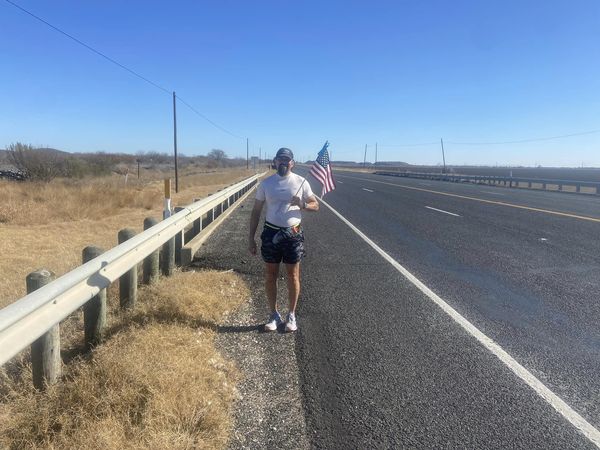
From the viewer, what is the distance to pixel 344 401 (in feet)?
12.1

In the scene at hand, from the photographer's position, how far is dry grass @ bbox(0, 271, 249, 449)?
9.72ft

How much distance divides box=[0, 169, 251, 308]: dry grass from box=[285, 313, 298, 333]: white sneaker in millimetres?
4021

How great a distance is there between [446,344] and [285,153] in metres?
2.47

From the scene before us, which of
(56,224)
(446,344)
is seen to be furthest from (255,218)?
(56,224)

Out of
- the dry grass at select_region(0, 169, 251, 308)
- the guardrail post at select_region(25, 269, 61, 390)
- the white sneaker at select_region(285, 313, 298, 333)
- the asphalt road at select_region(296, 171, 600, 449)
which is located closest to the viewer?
the asphalt road at select_region(296, 171, 600, 449)

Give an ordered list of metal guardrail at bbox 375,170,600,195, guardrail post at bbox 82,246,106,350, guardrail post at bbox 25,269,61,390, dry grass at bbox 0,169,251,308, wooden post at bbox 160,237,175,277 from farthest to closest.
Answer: metal guardrail at bbox 375,170,600,195 → dry grass at bbox 0,169,251,308 → wooden post at bbox 160,237,175,277 → guardrail post at bbox 82,246,106,350 → guardrail post at bbox 25,269,61,390

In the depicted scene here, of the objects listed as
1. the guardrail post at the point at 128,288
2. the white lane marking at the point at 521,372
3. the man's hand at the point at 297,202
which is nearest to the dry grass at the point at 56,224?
the guardrail post at the point at 128,288

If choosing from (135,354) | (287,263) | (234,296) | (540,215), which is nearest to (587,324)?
(287,263)

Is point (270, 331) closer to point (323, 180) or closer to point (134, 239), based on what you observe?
point (134, 239)

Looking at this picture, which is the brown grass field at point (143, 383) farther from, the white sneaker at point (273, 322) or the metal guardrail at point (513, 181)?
the metal guardrail at point (513, 181)

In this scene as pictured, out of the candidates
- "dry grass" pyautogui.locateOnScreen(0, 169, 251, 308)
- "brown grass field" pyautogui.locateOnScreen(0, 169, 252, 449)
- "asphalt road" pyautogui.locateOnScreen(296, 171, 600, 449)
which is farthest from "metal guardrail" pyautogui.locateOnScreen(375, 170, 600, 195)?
"brown grass field" pyautogui.locateOnScreen(0, 169, 252, 449)

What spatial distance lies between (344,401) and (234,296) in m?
2.91

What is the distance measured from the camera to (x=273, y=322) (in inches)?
205

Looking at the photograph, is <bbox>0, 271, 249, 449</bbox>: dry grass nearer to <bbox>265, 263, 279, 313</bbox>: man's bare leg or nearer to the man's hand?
<bbox>265, 263, 279, 313</bbox>: man's bare leg
